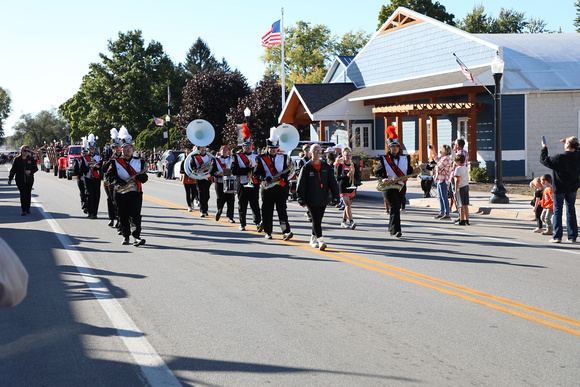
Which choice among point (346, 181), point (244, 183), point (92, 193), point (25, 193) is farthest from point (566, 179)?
point (25, 193)

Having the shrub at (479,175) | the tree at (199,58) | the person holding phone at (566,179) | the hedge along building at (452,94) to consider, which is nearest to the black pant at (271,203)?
the person holding phone at (566,179)

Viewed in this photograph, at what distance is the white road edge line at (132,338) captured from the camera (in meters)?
5.12

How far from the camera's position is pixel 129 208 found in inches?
482

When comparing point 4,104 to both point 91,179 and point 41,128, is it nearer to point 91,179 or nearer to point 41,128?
point 41,128

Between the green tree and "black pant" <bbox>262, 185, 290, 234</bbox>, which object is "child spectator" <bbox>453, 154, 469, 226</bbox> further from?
the green tree

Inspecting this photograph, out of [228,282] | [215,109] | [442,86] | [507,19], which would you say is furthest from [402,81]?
[507,19]

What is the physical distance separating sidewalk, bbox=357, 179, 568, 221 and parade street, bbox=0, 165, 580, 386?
3.37m

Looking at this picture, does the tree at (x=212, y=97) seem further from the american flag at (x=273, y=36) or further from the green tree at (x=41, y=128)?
the green tree at (x=41, y=128)

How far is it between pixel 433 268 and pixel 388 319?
3.00 metres

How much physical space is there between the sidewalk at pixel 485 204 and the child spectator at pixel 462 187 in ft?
6.11

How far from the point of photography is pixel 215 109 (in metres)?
51.2

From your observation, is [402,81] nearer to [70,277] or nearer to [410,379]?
[70,277]

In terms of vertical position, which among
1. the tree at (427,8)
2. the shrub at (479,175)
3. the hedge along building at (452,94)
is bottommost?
the shrub at (479,175)

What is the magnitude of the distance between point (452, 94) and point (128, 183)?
1849 cm
